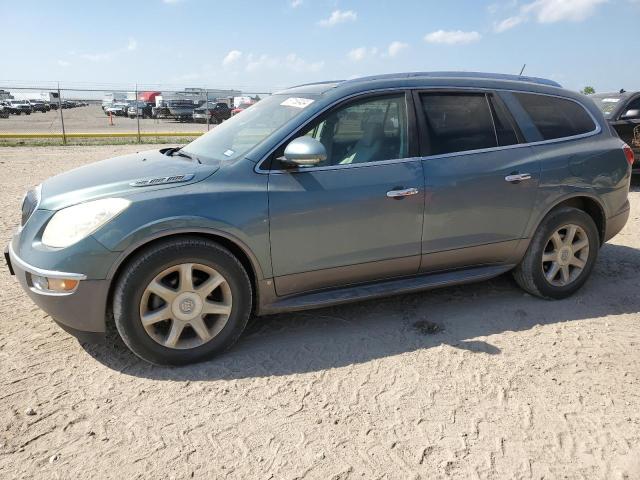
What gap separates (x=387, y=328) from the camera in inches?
151

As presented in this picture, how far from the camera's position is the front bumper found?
2992 millimetres

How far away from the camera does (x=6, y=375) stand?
3.12 metres

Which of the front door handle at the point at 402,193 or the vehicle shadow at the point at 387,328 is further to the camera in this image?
the front door handle at the point at 402,193

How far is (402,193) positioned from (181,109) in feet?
109

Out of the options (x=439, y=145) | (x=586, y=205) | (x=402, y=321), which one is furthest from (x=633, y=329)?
(x=439, y=145)

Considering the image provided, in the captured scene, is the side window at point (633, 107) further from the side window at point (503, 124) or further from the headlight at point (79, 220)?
the headlight at point (79, 220)

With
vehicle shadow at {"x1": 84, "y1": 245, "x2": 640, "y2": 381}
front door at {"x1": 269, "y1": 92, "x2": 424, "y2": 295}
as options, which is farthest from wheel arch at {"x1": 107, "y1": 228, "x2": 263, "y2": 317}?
vehicle shadow at {"x1": 84, "y1": 245, "x2": 640, "y2": 381}

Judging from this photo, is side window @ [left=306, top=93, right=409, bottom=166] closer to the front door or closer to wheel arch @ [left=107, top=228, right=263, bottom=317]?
the front door

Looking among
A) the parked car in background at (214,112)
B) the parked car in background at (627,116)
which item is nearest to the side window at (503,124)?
the parked car in background at (627,116)

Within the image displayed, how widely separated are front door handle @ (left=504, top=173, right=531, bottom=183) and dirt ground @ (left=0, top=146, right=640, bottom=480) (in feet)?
3.38

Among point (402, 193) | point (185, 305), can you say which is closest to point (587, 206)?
point (402, 193)

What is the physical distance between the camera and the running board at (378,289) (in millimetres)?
3484

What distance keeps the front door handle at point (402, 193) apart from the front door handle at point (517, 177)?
2.61ft

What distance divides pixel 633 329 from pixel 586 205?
1.12 metres
